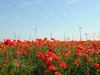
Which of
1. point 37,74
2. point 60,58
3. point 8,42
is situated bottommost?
point 37,74

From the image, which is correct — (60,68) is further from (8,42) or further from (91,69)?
(8,42)

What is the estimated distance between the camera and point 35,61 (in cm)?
602

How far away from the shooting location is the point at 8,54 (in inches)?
244

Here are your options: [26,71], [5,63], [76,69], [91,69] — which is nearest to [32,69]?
[26,71]

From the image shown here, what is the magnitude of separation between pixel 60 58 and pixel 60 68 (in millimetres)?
572

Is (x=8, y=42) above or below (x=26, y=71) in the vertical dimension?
above

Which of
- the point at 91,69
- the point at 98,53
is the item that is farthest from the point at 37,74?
the point at 98,53

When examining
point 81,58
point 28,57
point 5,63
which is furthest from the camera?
point 28,57

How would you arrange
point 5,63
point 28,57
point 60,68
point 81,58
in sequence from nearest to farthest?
point 60,68 → point 5,63 → point 81,58 → point 28,57

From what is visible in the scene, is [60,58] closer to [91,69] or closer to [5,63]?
[91,69]

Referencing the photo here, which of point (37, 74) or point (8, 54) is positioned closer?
point (37, 74)

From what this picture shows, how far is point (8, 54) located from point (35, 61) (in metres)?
0.83

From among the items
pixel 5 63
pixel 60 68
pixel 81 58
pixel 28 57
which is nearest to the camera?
pixel 60 68

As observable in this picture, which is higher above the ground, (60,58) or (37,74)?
(60,58)
